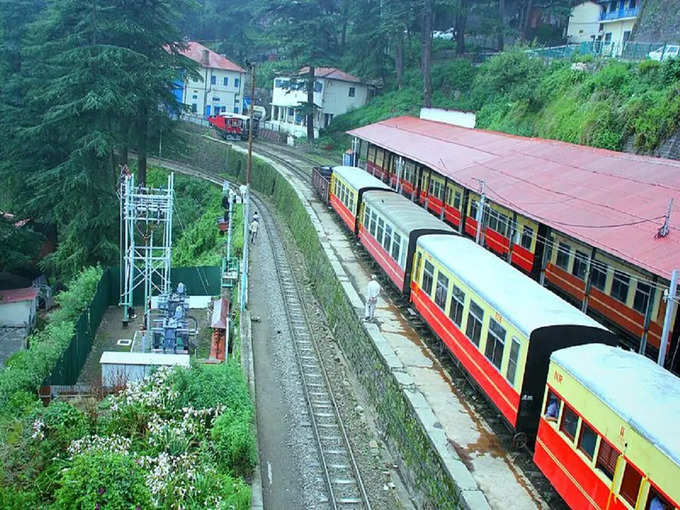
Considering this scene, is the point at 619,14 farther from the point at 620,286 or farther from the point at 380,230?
the point at 620,286

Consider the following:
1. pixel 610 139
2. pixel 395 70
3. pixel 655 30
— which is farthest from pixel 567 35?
pixel 610 139

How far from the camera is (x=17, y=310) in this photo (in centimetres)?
2689

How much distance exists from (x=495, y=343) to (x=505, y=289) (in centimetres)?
113

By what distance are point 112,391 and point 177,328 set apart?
482 centimetres

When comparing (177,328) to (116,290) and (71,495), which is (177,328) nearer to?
(116,290)

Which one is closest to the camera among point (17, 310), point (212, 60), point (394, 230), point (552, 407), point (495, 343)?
point (552, 407)

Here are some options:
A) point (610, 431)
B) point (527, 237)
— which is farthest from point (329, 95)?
point (610, 431)

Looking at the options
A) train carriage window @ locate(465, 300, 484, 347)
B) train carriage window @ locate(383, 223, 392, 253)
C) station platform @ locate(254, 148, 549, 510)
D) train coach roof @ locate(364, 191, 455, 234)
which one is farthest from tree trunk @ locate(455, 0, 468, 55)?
train carriage window @ locate(465, 300, 484, 347)

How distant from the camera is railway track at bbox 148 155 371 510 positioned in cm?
1242

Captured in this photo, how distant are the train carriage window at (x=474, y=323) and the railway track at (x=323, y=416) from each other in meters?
3.34

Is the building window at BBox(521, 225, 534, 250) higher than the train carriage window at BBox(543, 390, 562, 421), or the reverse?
the building window at BBox(521, 225, 534, 250)

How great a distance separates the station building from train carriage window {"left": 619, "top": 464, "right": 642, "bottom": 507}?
4.55 meters

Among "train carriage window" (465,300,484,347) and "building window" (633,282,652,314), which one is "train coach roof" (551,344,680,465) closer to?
"train carriage window" (465,300,484,347)

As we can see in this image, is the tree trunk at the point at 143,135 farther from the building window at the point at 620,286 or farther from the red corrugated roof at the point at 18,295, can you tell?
the building window at the point at 620,286
